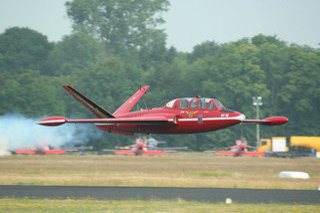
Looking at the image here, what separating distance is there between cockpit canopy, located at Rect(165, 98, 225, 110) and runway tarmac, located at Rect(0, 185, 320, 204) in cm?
1288

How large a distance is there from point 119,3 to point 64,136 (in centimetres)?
8467

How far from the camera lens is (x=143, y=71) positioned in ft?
452

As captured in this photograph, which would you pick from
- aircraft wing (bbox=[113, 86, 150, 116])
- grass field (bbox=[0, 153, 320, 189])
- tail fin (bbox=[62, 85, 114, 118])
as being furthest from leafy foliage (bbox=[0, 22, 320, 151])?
tail fin (bbox=[62, 85, 114, 118])

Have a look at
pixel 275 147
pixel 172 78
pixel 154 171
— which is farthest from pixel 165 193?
pixel 275 147

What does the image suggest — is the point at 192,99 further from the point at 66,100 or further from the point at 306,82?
the point at 306,82

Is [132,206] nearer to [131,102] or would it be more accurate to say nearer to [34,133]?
[131,102]

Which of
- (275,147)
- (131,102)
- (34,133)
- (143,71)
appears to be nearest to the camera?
(131,102)

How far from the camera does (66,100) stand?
342 ft

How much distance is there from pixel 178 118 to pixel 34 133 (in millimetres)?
65880

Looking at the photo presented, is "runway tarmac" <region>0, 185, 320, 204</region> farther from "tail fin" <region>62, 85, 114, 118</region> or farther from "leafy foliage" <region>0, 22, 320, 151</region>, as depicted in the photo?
"leafy foliage" <region>0, 22, 320, 151</region>

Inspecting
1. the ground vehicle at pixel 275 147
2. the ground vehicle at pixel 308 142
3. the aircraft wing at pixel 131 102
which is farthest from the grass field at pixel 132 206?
the ground vehicle at pixel 308 142

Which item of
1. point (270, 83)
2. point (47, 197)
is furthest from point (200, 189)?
point (270, 83)

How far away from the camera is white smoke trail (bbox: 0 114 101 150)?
7488 centimetres

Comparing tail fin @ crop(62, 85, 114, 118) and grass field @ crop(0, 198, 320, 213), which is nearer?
tail fin @ crop(62, 85, 114, 118)
